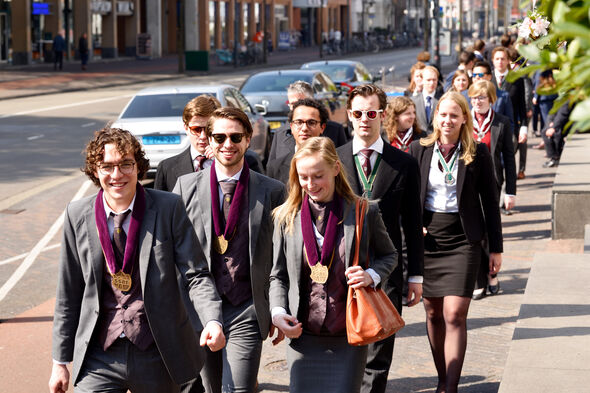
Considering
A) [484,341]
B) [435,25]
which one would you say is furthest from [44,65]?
[484,341]

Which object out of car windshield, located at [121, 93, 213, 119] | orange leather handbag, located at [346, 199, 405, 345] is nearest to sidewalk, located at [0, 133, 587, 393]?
orange leather handbag, located at [346, 199, 405, 345]

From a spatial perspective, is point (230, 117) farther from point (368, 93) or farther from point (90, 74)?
point (90, 74)

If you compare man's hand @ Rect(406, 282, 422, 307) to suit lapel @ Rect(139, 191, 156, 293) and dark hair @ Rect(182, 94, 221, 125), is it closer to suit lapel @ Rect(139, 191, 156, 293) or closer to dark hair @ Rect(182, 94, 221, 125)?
dark hair @ Rect(182, 94, 221, 125)

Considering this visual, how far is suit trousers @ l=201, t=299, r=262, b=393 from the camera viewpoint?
5004 mm

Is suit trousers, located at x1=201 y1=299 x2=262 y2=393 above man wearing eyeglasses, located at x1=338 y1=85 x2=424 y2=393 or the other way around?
the other way around

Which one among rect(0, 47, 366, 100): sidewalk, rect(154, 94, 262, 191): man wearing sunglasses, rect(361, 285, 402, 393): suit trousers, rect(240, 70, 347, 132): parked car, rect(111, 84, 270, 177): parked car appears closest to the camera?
rect(361, 285, 402, 393): suit trousers

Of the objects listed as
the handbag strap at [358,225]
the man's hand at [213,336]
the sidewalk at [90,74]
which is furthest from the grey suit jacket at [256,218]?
the sidewalk at [90,74]

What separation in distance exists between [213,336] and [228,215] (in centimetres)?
95

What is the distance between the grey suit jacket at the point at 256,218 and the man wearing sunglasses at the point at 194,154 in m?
0.64

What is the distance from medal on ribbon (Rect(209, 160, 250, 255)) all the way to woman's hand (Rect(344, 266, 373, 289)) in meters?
0.75

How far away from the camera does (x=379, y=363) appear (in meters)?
5.70

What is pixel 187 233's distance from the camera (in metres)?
4.35

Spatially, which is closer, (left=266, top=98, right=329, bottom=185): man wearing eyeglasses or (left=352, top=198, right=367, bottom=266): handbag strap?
(left=352, top=198, right=367, bottom=266): handbag strap

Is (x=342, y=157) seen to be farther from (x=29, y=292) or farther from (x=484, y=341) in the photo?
(x=29, y=292)
